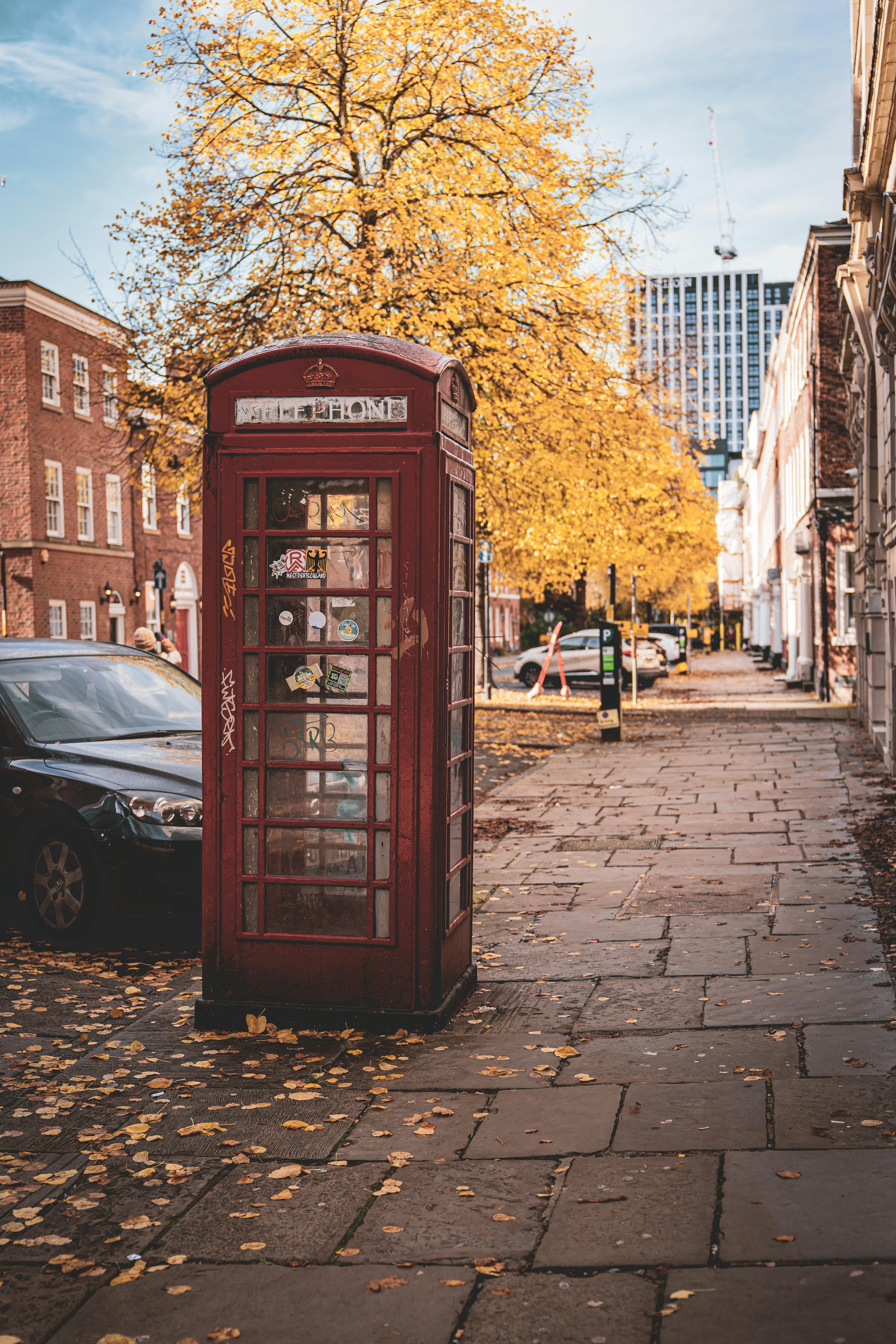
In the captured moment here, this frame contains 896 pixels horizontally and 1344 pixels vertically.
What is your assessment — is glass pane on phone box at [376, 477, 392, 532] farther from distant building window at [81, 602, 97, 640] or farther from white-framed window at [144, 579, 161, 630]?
white-framed window at [144, 579, 161, 630]

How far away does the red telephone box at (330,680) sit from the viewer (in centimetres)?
547

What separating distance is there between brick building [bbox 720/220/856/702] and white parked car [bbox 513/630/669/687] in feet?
12.2

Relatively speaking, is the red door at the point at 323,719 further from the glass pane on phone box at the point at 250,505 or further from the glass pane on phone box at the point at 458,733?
the glass pane on phone box at the point at 458,733

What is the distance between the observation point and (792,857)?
9484mm

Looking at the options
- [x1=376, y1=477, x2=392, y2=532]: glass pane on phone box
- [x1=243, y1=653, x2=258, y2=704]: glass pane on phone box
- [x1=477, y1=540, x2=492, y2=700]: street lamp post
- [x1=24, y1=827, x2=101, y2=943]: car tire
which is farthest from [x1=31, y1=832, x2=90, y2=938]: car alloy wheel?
[x1=477, y1=540, x2=492, y2=700]: street lamp post

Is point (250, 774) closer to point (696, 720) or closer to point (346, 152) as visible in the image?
point (346, 152)

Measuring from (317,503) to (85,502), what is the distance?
3421 cm

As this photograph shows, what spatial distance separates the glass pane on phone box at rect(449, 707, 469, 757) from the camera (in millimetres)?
5816

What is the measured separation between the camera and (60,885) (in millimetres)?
7629

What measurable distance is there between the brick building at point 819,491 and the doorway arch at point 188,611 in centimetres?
1873

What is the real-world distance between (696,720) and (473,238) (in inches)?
377

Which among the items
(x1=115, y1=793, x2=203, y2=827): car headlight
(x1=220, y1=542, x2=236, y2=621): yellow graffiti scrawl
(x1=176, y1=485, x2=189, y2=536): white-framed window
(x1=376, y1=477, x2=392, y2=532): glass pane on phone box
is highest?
(x1=176, y1=485, x2=189, y2=536): white-framed window

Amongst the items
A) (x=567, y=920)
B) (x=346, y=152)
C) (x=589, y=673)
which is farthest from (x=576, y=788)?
(x=589, y=673)

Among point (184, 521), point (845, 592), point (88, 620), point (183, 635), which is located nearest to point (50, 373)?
point (88, 620)
